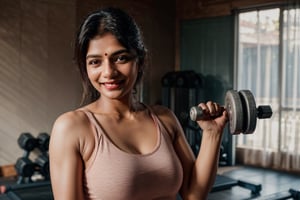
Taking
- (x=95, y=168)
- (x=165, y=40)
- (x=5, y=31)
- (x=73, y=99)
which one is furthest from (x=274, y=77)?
(x=95, y=168)

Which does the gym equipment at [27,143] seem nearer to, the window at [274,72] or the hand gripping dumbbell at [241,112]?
the window at [274,72]

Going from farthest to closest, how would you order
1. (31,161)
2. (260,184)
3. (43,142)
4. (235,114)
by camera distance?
(43,142) → (31,161) → (260,184) → (235,114)

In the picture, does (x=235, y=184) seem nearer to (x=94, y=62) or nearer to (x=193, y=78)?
(x=193, y=78)

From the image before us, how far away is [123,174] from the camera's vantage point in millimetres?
739

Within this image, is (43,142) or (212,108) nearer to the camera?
(212,108)

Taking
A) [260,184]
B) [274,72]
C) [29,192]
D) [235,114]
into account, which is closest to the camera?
[235,114]

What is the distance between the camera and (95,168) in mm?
744

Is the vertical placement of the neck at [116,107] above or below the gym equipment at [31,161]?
above

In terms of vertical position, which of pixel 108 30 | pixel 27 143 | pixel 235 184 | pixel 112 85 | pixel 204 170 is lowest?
pixel 235 184

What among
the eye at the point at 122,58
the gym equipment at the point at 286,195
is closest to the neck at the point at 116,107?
the eye at the point at 122,58

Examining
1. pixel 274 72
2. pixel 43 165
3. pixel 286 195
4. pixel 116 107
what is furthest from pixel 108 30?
pixel 274 72

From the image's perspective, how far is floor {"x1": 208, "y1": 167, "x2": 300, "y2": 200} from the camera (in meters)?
3.19

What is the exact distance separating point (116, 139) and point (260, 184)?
2895 millimetres

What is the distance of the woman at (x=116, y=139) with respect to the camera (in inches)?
29.1
